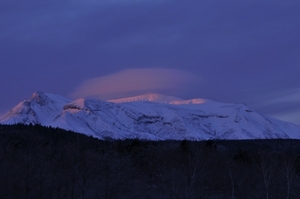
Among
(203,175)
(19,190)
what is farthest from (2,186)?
(203,175)

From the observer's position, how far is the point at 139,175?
8131 centimetres

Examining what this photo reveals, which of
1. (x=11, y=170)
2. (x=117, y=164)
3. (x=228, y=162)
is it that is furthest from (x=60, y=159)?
(x=228, y=162)

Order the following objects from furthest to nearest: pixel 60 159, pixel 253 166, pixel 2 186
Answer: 1. pixel 253 166
2. pixel 60 159
3. pixel 2 186

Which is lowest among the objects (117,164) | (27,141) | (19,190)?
(19,190)

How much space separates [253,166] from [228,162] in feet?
12.0

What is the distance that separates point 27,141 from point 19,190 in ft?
149

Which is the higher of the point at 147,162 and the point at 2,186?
the point at 147,162

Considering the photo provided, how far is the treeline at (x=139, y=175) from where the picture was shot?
57.9 meters

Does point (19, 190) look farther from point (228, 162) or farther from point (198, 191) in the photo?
point (228, 162)

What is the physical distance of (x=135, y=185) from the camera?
73750 mm

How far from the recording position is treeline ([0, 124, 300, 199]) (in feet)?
190

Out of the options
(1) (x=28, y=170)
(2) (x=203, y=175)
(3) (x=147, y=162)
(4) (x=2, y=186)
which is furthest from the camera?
(3) (x=147, y=162)

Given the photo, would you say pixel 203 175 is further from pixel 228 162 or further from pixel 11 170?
pixel 11 170

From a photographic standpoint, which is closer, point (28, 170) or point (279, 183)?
point (28, 170)
